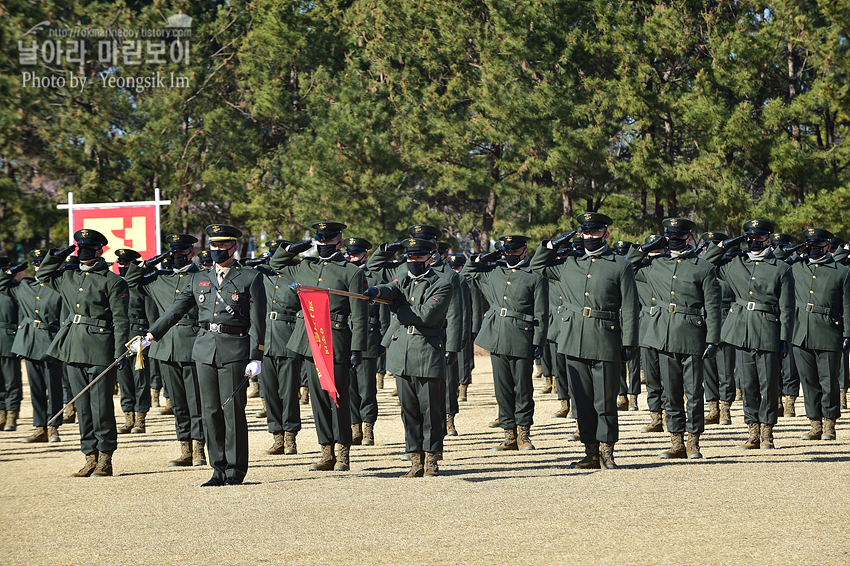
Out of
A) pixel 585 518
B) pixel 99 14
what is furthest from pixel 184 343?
pixel 99 14

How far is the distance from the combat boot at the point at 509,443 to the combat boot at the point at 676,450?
5.18 ft

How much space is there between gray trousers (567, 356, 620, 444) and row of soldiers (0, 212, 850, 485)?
14 mm

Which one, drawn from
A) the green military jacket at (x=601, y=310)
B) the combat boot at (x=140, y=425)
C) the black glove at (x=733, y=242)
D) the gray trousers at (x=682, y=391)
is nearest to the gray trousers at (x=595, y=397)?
the green military jacket at (x=601, y=310)

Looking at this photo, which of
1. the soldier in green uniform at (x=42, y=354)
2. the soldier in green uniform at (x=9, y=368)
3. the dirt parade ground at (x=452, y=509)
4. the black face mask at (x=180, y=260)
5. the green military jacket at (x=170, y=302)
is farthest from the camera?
the soldier in green uniform at (x=9, y=368)

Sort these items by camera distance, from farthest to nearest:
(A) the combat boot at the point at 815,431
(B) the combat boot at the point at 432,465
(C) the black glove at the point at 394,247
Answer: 1. (C) the black glove at the point at 394,247
2. (A) the combat boot at the point at 815,431
3. (B) the combat boot at the point at 432,465

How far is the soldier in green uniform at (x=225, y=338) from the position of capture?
8.99 meters

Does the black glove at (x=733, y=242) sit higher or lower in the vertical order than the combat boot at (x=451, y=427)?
higher

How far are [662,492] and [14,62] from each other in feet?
83.5

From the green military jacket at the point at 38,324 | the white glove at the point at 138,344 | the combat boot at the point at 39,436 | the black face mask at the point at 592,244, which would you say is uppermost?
the black face mask at the point at 592,244

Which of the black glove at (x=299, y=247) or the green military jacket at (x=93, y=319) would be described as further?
the black glove at (x=299, y=247)

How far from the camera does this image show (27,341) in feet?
43.0

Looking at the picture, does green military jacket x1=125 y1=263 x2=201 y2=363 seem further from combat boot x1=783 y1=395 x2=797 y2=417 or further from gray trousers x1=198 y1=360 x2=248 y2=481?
combat boot x1=783 y1=395 x2=797 y2=417

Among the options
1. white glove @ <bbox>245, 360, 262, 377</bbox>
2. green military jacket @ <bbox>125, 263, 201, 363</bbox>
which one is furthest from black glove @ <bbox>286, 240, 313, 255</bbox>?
white glove @ <bbox>245, 360, 262, 377</bbox>

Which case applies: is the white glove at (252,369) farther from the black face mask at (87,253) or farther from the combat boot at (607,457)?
the combat boot at (607,457)
